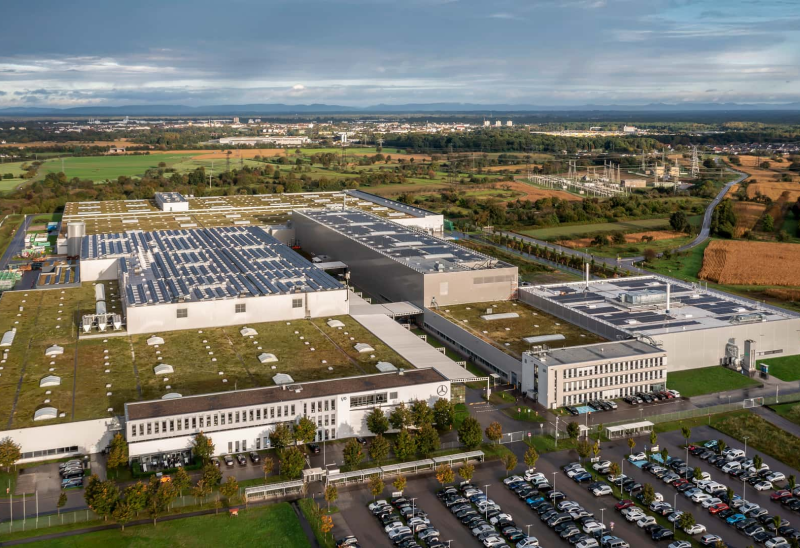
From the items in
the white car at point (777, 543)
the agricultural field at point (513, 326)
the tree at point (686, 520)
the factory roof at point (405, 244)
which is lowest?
the white car at point (777, 543)

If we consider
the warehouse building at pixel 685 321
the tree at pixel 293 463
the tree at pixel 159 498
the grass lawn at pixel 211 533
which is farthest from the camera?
the warehouse building at pixel 685 321

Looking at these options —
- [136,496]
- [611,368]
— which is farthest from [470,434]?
[136,496]

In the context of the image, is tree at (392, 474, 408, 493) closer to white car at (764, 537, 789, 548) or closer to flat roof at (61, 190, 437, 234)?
white car at (764, 537, 789, 548)

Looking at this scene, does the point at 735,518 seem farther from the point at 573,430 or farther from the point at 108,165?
the point at 108,165

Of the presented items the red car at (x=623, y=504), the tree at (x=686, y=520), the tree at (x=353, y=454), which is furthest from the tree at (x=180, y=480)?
the tree at (x=686, y=520)

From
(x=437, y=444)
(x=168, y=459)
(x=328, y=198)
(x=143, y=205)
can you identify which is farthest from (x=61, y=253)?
(x=437, y=444)

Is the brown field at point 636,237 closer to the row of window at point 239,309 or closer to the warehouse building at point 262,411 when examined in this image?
the row of window at point 239,309

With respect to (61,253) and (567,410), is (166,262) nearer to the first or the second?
(61,253)

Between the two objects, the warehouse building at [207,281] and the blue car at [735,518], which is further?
the warehouse building at [207,281]
